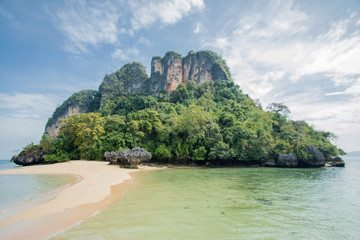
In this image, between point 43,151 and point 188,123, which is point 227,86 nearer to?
point 188,123

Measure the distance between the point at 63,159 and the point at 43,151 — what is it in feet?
19.0

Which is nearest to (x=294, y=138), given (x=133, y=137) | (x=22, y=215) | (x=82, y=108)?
(x=133, y=137)

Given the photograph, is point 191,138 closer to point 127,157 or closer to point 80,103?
point 127,157

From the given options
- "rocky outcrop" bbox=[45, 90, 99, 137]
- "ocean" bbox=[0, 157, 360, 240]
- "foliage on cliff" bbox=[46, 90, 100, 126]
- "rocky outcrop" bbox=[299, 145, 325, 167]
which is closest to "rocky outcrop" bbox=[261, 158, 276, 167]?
"rocky outcrop" bbox=[299, 145, 325, 167]

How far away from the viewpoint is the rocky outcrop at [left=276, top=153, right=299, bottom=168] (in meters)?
26.7

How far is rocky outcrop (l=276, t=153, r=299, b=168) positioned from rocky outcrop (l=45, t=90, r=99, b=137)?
61334 millimetres

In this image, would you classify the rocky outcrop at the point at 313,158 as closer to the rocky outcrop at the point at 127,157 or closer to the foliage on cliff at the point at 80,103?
the rocky outcrop at the point at 127,157

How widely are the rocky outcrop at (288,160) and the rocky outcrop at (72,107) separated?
201ft

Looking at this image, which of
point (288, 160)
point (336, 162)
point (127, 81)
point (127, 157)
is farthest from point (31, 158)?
point (336, 162)

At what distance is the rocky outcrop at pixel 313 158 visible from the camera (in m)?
26.7

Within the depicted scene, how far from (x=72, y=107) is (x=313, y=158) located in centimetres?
→ 7371

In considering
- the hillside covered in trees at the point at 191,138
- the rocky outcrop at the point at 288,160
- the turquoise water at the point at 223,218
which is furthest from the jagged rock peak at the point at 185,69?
the turquoise water at the point at 223,218

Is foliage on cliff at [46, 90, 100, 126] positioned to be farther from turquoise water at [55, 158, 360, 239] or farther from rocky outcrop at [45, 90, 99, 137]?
turquoise water at [55, 158, 360, 239]

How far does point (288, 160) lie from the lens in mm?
26703
